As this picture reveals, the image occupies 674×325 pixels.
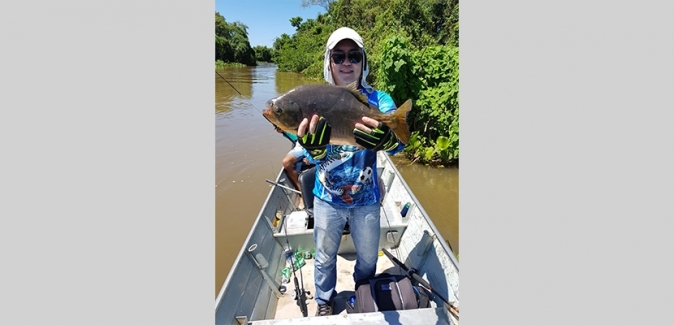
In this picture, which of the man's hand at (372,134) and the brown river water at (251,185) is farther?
the brown river water at (251,185)

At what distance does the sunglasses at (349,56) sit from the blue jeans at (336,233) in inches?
44.1

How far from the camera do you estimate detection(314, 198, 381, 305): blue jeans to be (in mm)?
2696

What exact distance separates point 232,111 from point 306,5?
30039mm

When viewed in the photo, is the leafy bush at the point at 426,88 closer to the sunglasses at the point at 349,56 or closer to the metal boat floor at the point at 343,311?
the metal boat floor at the point at 343,311

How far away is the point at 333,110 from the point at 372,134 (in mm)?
327

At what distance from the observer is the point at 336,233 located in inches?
109

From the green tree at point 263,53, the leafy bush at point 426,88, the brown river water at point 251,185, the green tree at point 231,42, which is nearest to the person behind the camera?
the brown river water at point 251,185

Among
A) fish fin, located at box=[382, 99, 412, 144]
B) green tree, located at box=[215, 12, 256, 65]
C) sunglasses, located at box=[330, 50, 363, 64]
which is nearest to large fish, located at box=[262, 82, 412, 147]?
fish fin, located at box=[382, 99, 412, 144]

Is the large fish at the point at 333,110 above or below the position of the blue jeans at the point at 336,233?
above

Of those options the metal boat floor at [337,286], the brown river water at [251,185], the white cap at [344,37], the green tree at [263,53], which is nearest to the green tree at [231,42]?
the green tree at [263,53]

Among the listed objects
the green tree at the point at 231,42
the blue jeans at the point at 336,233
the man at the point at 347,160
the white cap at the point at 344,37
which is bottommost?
the blue jeans at the point at 336,233

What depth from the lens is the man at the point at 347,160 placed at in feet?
7.73

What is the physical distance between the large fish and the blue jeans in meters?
0.61

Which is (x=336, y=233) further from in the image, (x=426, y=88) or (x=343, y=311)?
(x=426, y=88)
